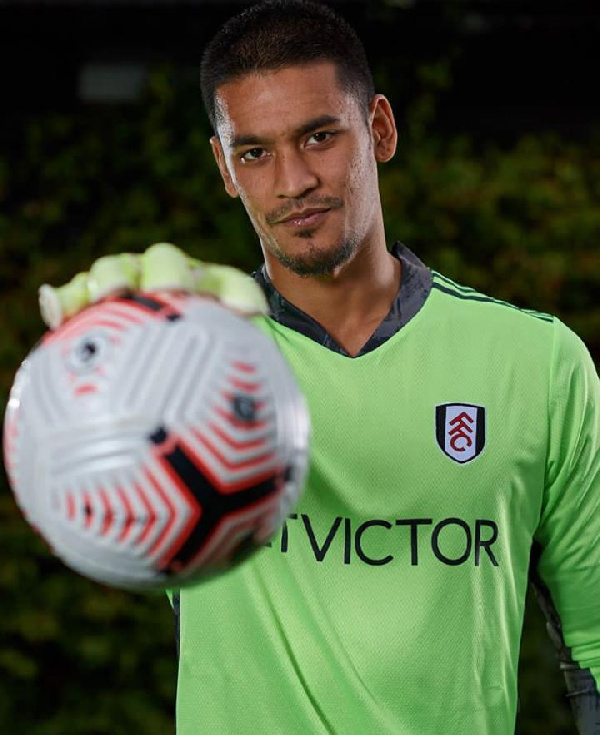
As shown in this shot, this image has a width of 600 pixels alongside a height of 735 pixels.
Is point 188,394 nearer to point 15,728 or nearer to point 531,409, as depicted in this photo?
point 531,409

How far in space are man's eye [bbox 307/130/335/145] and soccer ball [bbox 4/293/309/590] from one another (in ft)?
2.45

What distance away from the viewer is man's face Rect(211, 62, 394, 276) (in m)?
2.36

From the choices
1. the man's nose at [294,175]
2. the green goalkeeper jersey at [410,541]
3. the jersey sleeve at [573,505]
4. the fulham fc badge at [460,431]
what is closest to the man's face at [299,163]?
the man's nose at [294,175]

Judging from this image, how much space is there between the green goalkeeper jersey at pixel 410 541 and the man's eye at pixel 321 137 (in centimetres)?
32

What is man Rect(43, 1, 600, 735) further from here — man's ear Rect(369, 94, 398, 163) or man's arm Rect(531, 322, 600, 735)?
man's ear Rect(369, 94, 398, 163)

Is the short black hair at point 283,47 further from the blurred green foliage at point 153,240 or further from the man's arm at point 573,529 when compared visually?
the blurred green foliage at point 153,240

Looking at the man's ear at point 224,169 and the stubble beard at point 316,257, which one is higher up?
the man's ear at point 224,169

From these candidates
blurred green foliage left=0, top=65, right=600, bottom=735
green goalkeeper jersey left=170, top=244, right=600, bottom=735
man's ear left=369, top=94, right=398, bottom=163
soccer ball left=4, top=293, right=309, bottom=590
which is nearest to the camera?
soccer ball left=4, top=293, right=309, bottom=590

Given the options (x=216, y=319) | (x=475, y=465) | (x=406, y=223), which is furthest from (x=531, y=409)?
(x=406, y=223)

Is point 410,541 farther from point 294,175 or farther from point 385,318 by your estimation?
point 294,175

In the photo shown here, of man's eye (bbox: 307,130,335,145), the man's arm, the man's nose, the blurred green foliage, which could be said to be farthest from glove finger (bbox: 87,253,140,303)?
the blurred green foliage

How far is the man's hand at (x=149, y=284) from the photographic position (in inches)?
69.6

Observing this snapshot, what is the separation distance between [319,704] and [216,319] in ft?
2.91

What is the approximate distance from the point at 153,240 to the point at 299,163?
Result: 2.21 m
